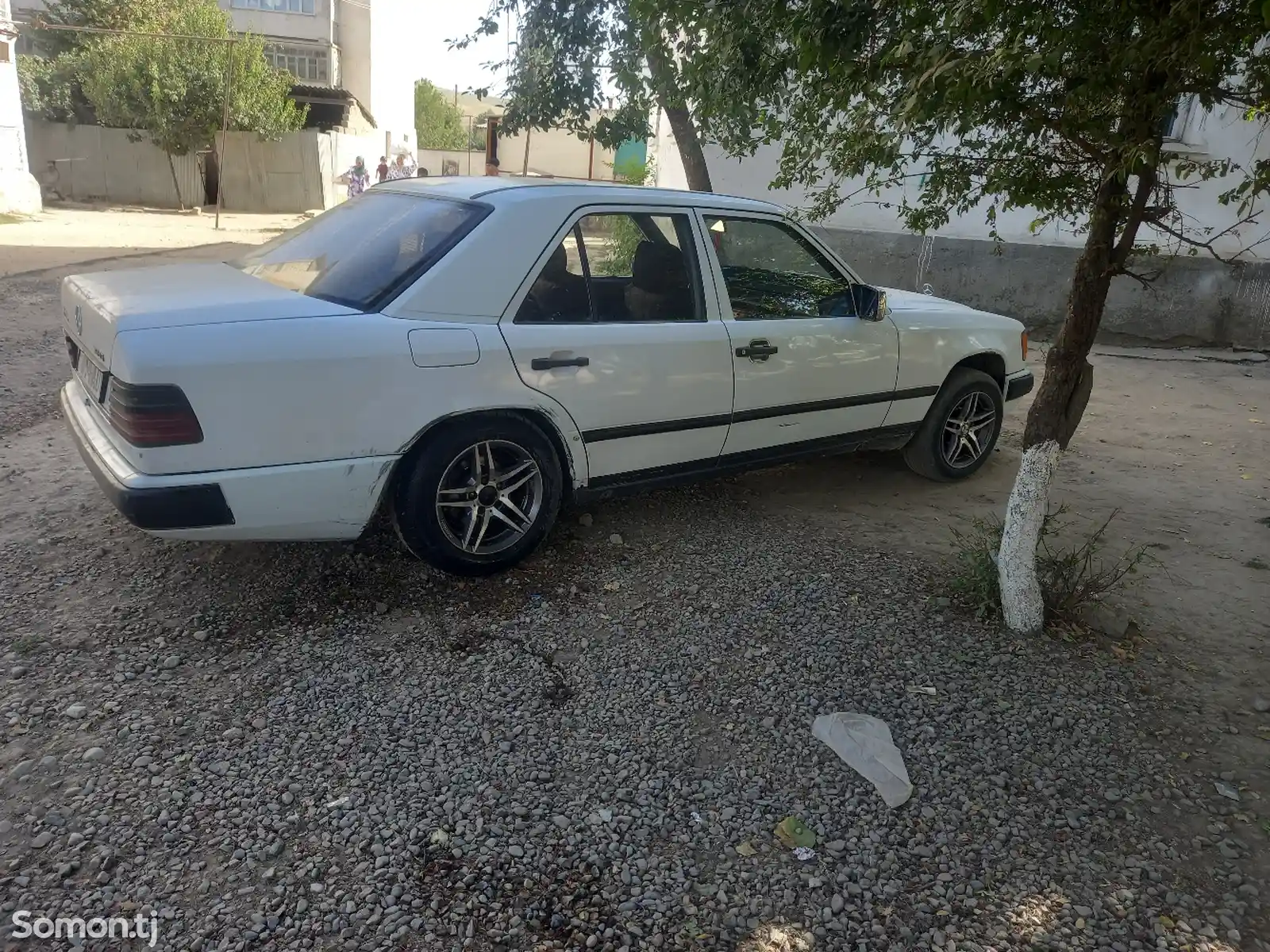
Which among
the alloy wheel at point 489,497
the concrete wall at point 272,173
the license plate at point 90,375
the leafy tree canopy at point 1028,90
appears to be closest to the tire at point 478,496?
the alloy wheel at point 489,497

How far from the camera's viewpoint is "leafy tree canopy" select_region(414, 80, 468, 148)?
55.2 meters

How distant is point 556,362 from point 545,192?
758mm

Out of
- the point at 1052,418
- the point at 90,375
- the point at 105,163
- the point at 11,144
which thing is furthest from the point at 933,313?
the point at 105,163

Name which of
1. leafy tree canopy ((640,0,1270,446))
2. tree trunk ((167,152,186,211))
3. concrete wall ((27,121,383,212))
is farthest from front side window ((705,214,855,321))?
tree trunk ((167,152,186,211))

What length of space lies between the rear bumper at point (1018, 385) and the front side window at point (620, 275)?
2.47 metres

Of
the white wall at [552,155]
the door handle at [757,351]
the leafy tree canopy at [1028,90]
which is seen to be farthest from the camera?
the white wall at [552,155]

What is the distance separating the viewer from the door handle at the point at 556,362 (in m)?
3.66

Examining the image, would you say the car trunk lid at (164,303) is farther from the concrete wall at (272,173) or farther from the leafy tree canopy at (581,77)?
the concrete wall at (272,173)

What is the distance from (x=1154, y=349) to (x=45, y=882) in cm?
1145

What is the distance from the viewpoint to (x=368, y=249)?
3748mm

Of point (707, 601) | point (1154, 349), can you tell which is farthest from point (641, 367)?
point (1154, 349)

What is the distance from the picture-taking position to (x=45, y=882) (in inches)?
86.7

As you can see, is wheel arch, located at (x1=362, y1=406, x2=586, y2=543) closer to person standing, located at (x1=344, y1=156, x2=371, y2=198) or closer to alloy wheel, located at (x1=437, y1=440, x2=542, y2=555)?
alloy wheel, located at (x1=437, y1=440, x2=542, y2=555)

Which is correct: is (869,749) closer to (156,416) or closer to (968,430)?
(156,416)
